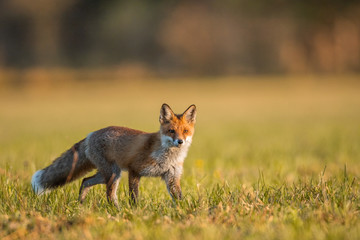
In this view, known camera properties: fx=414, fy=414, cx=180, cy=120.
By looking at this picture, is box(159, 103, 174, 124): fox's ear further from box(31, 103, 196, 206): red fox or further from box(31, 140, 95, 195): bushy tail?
box(31, 140, 95, 195): bushy tail

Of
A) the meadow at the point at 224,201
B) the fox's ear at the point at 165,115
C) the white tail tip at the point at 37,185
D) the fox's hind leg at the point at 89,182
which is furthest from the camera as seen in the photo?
the fox's ear at the point at 165,115

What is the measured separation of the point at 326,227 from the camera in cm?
398

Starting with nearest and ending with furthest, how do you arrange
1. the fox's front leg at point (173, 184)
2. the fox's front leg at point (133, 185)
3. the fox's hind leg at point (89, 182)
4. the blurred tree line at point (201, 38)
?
the fox's front leg at point (133, 185)
the fox's front leg at point (173, 184)
the fox's hind leg at point (89, 182)
the blurred tree line at point (201, 38)

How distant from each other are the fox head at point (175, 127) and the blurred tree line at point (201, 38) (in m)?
41.4

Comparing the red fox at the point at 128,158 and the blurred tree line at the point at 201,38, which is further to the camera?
the blurred tree line at the point at 201,38

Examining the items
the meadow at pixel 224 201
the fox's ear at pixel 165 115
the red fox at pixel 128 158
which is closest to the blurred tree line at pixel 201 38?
the meadow at pixel 224 201

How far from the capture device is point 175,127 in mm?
5883

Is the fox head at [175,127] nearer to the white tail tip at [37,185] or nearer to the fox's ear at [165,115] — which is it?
the fox's ear at [165,115]

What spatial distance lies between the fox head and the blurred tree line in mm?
41361

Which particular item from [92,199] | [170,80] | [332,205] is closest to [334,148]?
[332,205]

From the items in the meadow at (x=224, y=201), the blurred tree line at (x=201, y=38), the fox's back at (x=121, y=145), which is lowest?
the meadow at (x=224, y=201)

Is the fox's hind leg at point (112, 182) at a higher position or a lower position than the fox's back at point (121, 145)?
lower

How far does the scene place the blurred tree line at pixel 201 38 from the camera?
47.6 meters

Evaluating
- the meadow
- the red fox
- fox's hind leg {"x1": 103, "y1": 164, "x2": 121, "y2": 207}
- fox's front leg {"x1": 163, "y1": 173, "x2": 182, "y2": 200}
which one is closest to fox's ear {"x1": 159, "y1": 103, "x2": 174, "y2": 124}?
the red fox
